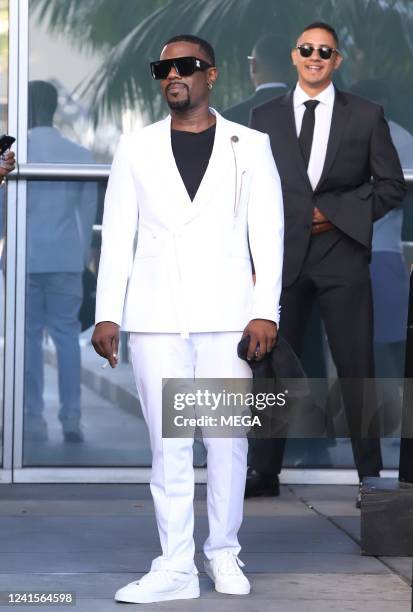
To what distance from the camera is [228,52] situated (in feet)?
27.0

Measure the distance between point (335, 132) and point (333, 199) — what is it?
0.35 m

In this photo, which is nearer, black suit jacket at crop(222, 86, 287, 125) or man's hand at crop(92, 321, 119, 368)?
man's hand at crop(92, 321, 119, 368)

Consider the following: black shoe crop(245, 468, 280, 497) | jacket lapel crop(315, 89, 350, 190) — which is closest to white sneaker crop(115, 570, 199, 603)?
black shoe crop(245, 468, 280, 497)

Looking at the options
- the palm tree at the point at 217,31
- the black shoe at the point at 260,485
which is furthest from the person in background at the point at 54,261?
the black shoe at the point at 260,485

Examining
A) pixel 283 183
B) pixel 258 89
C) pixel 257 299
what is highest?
pixel 258 89

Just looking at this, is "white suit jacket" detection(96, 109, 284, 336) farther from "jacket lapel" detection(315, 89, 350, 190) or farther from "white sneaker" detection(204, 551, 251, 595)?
"jacket lapel" detection(315, 89, 350, 190)

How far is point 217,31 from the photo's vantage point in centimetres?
824

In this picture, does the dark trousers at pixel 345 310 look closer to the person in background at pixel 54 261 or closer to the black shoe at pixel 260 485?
the black shoe at pixel 260 485

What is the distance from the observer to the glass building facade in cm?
817

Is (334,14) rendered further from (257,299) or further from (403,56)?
(257,299)

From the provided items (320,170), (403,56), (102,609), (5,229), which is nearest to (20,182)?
(5,229)

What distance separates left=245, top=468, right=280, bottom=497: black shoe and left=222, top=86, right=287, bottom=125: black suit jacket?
81.3 inches

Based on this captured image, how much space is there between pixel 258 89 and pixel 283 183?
1048 millimetres

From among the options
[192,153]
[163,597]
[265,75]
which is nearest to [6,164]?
[192,153]
